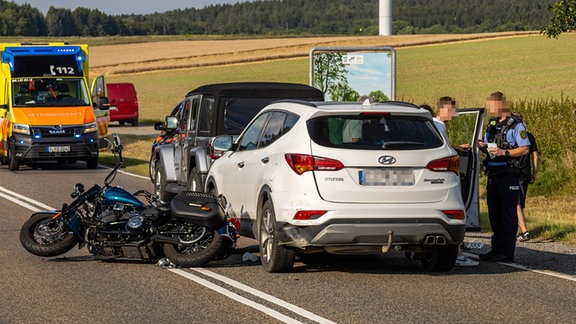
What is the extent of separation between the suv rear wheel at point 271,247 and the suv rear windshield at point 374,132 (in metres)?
0.87

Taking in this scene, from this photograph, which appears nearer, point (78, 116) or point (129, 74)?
point (78, 116)

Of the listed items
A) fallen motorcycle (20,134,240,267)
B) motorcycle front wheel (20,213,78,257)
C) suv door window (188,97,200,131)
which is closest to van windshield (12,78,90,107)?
suv door window (188,97,200,131)

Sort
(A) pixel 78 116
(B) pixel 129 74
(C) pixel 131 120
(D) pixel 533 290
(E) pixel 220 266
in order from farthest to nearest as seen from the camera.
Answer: (B) pixel 129 74 → (C) pixel 131 120 → (A) pixel 78 116 → (E) pixel 220 266 → (D) pixel 533 290

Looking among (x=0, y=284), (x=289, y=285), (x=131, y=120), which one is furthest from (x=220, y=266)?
(x=131, y=120)

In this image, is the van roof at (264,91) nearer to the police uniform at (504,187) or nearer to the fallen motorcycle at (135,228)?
the fallen motorcycle at (135,228)

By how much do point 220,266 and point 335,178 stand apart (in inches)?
75.4

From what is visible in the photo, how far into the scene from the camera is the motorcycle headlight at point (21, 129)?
26.6 metres

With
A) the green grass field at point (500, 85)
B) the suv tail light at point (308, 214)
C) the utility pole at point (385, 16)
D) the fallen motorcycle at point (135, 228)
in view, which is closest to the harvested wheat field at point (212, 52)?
the green grass field at point (500, 85)

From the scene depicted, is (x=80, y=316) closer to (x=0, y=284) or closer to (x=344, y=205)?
(x=0, y=284)

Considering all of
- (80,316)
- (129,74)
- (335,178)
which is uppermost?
(335,178)

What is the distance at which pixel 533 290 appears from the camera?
10031 millimetres

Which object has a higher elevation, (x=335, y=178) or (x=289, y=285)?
(x=335, y=178)

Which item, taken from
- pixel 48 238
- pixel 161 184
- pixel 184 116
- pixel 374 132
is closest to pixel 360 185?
pixel 374 132

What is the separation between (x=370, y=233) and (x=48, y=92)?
18.8 metres
